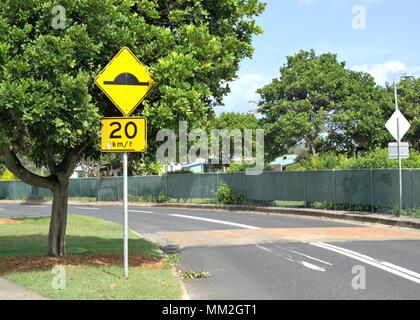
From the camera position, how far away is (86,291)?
8.52 metres

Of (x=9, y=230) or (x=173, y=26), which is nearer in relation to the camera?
(x=173, y=26)

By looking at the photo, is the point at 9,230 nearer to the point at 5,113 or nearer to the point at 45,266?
the point at 45,266

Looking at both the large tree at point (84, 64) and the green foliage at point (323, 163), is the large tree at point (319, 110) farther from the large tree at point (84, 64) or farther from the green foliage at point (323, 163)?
the large tree at point (84, 64)

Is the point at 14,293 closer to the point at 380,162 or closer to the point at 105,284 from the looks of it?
the point at 105,284

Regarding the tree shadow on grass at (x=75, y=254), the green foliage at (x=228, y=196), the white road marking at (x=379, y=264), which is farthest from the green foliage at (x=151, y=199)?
the white road marking at (x=379, y=264)

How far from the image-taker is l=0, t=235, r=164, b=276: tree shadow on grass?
437 inches

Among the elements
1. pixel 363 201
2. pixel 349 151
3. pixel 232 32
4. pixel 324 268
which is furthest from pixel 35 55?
pixel 349 151

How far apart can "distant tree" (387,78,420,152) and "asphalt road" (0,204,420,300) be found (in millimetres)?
23063

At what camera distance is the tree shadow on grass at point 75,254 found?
36.4 ft

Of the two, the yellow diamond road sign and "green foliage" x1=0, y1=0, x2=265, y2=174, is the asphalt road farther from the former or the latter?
the yellow diamond road sign

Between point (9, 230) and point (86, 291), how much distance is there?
38.4 feet

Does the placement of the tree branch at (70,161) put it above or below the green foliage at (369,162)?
below

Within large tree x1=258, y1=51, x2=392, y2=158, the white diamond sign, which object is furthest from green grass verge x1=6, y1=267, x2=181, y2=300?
large tree x1=258, y1=51, x2=392, y2=158

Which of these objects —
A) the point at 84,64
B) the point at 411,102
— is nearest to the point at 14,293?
the point at 84,64
